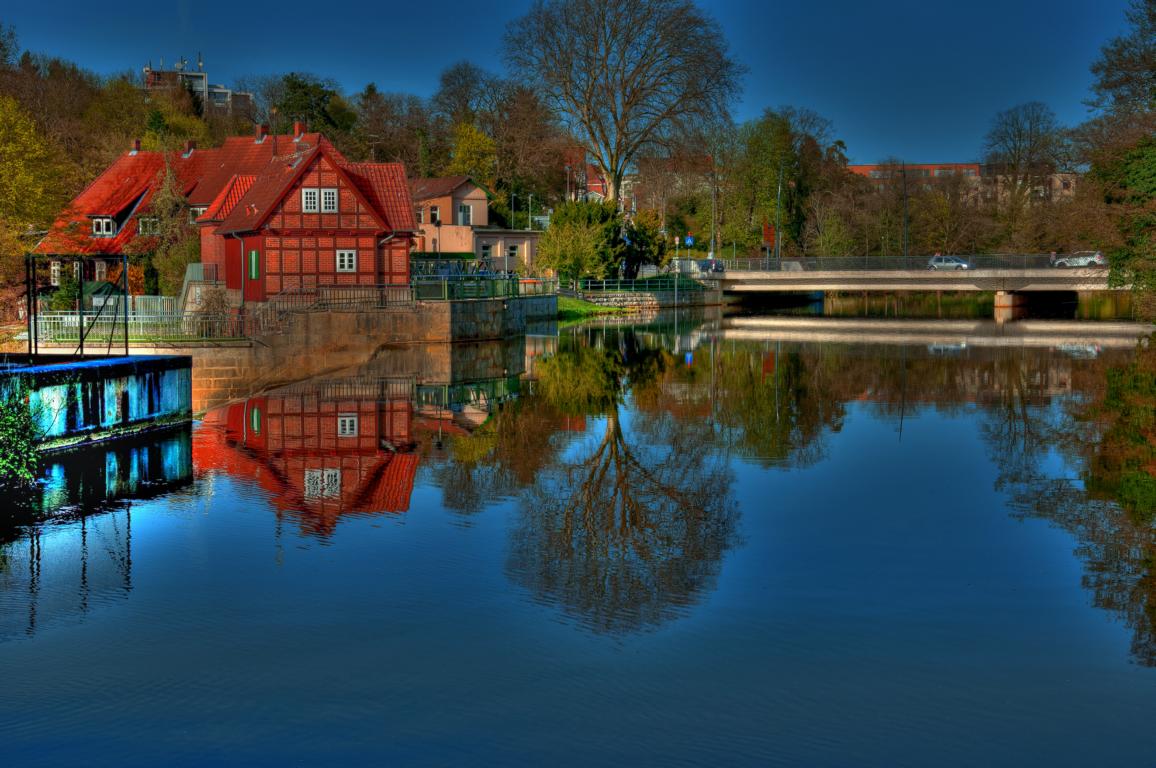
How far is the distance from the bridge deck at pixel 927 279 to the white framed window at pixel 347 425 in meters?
52.6

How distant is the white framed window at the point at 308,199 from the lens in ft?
154

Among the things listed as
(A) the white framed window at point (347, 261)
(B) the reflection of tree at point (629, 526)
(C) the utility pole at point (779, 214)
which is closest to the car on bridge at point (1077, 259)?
(C) the utility pole at point (779, 214)

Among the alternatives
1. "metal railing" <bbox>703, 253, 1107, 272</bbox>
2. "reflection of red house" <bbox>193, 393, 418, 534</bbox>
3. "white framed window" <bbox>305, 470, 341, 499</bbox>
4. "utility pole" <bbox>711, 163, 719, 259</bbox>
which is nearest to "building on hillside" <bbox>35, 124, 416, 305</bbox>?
"reflection of red house" <bbox>193, 393, 418, 534</bbox>

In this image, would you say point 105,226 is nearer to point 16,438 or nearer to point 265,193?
point 265,193

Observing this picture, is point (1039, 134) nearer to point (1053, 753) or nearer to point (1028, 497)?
point (1028, 497)

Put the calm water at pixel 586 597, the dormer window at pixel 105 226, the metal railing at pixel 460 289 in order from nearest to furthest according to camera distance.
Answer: the calm water at pixel 586 597 < the metal railing at pixel 460 289 < the dormer window at pixel 105 226

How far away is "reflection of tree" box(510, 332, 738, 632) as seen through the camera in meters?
13.0

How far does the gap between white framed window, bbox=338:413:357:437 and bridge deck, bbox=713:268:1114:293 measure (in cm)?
5262

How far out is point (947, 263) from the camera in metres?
78.2

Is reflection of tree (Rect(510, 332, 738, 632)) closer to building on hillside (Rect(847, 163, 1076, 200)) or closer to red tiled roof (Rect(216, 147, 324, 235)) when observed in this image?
red tiled roof (Rect(216, 147, 324, 235))

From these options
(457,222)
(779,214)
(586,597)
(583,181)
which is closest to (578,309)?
(457,222)

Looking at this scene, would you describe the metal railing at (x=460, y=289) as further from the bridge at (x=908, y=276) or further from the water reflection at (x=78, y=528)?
the bridge at (x=908, y=276)

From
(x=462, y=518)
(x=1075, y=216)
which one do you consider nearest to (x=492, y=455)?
(x=462, y=518)

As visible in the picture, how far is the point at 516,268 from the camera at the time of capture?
7919cm
